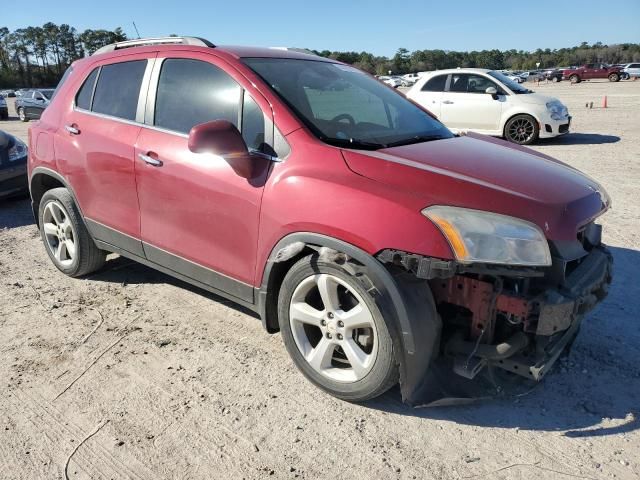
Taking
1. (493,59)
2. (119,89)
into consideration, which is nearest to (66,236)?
(119,89)

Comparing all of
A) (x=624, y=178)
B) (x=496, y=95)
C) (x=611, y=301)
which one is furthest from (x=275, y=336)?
(x=496, y=95)

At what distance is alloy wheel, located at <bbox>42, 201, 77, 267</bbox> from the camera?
14.6ft

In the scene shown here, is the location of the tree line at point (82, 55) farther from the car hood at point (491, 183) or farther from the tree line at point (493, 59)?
the car hood at point (491, 183)

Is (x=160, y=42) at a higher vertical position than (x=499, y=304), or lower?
higher

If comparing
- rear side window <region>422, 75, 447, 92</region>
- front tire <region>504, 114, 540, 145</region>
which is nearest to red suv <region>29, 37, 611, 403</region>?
front tire <region>504, 114, 540, 145</region>

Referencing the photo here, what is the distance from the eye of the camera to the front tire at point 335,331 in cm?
258

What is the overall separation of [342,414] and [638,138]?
482 inches

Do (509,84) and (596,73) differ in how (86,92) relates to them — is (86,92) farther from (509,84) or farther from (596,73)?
(596,73)

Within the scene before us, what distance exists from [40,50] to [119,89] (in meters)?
105

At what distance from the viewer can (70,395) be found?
2.92 meters

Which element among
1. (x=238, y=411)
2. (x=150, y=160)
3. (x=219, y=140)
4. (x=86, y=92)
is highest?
(x=86, y=92)

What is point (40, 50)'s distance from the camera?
91188 millimetres

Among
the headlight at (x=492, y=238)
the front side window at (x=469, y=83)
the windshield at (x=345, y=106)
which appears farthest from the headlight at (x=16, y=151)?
the front side window at (x=469, y=83)

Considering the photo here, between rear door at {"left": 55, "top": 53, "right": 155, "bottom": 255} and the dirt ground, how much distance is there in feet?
2.28
